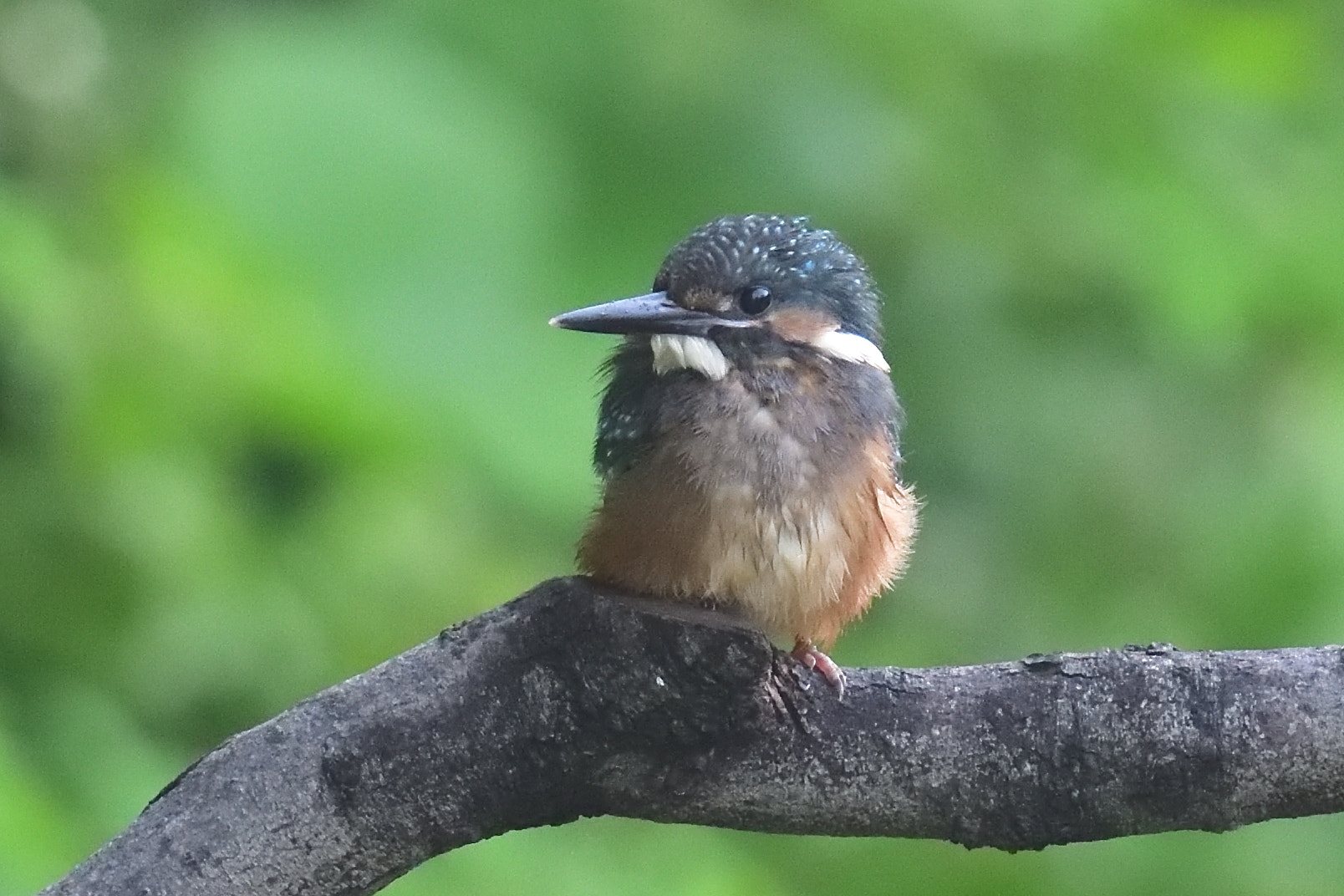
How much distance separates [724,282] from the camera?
2568 mm

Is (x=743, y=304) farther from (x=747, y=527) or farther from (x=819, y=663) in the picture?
(x=819, y=663)

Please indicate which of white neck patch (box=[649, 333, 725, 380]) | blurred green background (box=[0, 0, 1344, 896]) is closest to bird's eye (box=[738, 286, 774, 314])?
white neck patch (box=[649, 333, 725, 380])

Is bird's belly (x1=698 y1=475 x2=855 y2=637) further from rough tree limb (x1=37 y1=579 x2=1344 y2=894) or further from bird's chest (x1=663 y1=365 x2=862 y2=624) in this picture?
rough tree limb (x1=37 y1=579 x2=1344 y2=894)

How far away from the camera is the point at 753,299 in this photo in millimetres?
2592

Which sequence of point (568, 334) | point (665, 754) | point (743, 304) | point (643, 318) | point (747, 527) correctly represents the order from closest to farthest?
point (665, 754), point (747, 527), point (643, 318), point (743, 304), point (568, 334)

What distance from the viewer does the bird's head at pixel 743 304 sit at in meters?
2.50

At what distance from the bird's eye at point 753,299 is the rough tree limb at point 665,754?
611mm

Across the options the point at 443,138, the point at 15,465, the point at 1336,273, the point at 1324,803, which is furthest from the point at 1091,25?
the point at 15,465

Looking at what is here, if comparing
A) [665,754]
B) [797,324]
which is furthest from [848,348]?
[665,754]

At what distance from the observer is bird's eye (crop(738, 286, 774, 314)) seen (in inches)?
102

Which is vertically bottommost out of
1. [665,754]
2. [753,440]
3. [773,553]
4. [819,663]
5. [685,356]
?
[665,754]

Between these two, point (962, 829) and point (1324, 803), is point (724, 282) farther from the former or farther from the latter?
point (1324, 803)

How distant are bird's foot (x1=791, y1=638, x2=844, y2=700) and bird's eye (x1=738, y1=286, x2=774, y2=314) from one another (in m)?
0.51

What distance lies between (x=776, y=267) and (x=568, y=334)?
350mm
